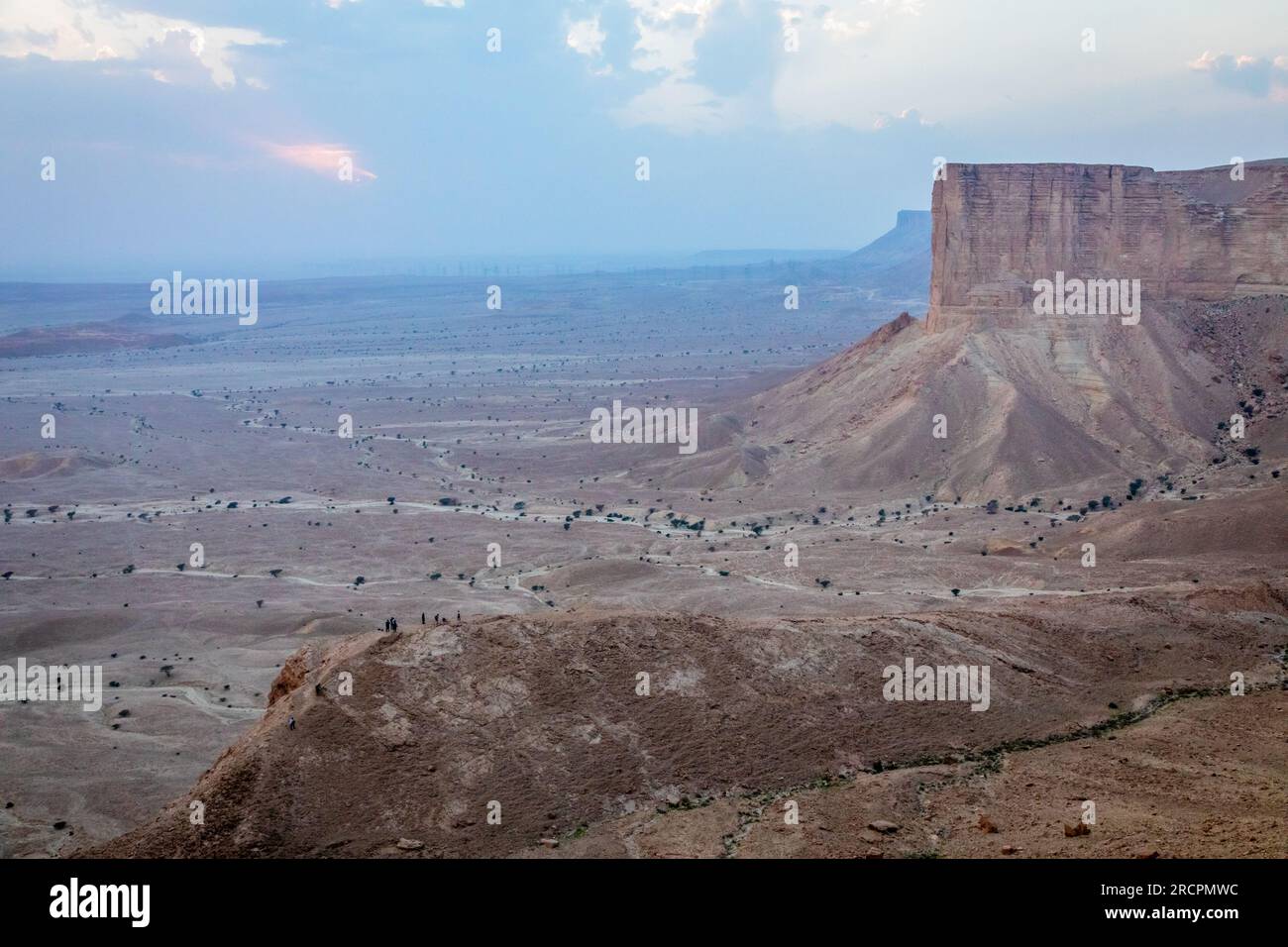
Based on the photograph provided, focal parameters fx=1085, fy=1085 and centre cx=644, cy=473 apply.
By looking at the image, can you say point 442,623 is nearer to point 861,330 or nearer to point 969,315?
point 969,315

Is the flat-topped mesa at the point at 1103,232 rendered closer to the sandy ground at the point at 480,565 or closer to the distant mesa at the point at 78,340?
the sandy ground at the point at 480,565

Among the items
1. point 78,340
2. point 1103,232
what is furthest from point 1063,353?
point 78,340

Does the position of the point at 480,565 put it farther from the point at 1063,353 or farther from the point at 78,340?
the point at 78,340

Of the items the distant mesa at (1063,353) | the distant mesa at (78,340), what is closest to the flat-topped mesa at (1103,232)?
the distant mesa at (1063,353)

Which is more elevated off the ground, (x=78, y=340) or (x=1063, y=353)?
(x=78, y=340)

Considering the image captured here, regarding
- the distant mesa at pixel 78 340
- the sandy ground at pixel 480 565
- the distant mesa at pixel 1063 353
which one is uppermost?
the distant mesa at pixel 78 340

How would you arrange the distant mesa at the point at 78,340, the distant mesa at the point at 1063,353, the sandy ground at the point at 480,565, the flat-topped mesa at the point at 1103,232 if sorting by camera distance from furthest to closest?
the distant mesa at the point at 78,340 → the flat-topped mesa at the point at 1103,232 → the distant mesa at the point at 1063,353 → the sandy ground at the point at 480,565

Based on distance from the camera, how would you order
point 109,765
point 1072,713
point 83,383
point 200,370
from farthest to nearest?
1. point 200,370
2. point 83,383
3. point 109,765
4. point 1072,713

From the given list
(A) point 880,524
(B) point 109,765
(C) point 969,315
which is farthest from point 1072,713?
→ (C) point 969,315
